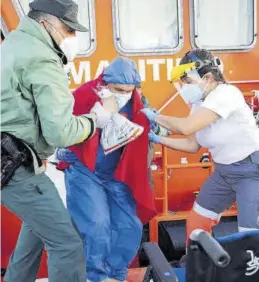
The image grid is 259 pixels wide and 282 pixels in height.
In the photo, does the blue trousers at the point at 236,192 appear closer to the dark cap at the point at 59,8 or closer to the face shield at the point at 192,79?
the face shield at the point at 192,79

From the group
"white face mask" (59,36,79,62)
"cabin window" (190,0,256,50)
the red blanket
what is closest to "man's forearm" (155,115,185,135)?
the red blanket

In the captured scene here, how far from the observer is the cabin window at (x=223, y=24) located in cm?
412

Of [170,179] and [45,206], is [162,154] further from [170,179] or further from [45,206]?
[45,206]

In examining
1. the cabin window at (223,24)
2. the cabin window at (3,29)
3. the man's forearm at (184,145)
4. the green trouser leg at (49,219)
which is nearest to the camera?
the green trouser leg at (49,219)

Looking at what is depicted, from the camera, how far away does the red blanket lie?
10.4ft

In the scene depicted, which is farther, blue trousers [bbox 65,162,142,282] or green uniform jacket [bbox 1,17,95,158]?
blue trousers [bbox 65,162,142,282]

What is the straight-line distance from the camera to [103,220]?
3.11 m

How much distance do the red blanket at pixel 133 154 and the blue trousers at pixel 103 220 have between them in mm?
95

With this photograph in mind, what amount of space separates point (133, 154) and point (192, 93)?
525 millimetres

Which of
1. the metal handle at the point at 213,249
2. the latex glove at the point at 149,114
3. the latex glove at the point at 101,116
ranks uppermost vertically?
the latex glove at the point at 101,116

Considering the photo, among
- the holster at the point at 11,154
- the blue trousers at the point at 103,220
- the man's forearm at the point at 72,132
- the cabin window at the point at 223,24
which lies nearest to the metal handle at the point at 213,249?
the man's forearm at the point at 72,132

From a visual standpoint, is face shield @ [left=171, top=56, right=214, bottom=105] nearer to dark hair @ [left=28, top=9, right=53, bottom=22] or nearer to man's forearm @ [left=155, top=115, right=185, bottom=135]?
man's forearm @ [left=155, top=115, right=185, bottom=135]

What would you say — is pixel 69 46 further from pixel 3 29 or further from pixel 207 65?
pixel 3 29

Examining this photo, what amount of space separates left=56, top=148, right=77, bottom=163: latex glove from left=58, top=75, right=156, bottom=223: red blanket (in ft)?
0.19
